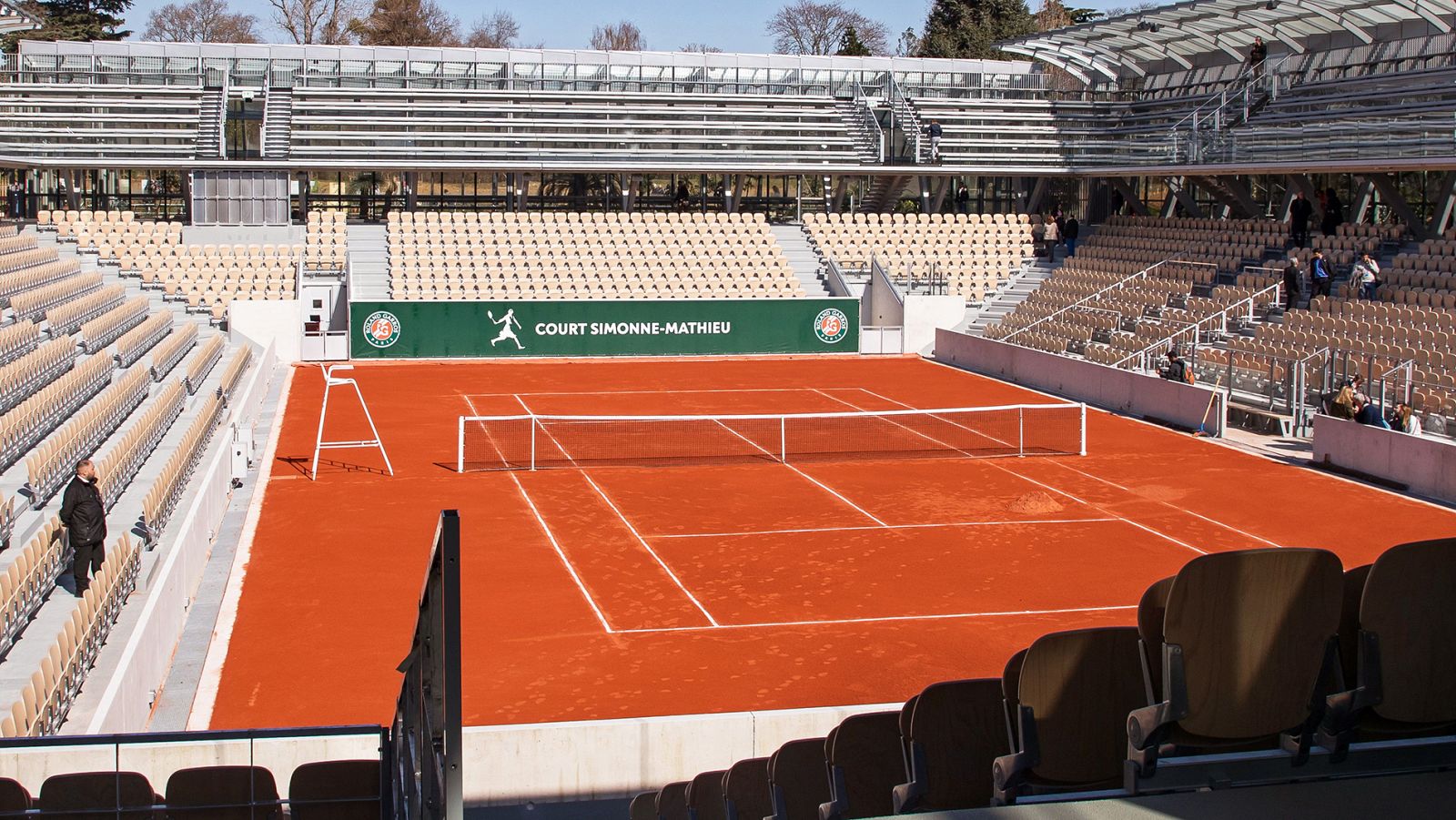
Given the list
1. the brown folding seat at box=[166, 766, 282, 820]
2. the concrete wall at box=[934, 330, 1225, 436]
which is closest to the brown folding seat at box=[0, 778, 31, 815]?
the brown folding seat at box=[166, 766, 282, 820]

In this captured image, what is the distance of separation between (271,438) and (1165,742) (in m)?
23.7

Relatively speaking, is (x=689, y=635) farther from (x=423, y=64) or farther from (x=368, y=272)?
(x=423, y=64)

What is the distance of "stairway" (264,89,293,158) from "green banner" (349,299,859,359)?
8.58m

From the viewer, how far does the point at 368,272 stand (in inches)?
1668

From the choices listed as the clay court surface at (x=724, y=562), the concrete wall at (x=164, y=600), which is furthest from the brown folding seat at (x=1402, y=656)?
the concrete wall at (x=164, y=600)

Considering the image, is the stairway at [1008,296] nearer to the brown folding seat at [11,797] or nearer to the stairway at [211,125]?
the stairway at [211,125]

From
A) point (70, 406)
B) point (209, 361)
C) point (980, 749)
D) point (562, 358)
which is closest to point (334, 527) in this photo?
point (70, 406)

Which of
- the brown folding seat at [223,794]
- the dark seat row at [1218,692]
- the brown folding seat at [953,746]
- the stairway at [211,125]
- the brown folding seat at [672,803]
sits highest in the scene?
the stairway at [211,125]

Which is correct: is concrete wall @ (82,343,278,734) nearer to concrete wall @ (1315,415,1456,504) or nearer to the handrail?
concrete wall @ (1315,415,1456,504)

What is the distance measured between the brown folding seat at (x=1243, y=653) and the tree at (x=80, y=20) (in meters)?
64.1

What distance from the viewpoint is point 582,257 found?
44312mm

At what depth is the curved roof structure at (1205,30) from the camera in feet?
125

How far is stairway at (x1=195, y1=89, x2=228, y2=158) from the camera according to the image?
1754 inches

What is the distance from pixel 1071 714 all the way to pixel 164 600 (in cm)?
1038
